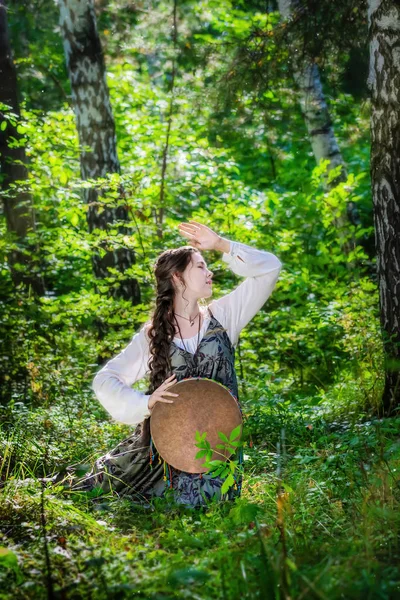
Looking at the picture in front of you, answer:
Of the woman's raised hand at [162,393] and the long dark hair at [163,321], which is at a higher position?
the long dark hair at [163,321]

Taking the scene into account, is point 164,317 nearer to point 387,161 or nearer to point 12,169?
point 387,161

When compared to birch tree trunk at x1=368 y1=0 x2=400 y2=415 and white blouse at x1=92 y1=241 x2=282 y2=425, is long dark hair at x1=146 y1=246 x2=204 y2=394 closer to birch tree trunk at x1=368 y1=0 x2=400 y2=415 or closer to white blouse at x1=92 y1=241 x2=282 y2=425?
white blouse at x1=92 y1=241 x2=282 y2=425

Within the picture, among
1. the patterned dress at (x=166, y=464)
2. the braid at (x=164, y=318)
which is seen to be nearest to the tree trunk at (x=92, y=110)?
the braid at (x=164, y=318)

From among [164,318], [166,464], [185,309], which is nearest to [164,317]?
[164,318]

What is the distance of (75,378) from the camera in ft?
23.2

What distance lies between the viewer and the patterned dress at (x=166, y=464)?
414 cm

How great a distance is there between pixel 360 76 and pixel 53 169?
3335 millimetres

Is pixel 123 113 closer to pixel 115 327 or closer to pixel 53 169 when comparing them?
pixel 53 169

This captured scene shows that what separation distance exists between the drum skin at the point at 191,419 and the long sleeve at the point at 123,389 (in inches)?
4.5

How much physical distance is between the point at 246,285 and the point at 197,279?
0.97ft

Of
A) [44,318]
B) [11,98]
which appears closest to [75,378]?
[44,318]

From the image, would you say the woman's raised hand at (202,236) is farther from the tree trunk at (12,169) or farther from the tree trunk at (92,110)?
the tree trunk at (12,169)

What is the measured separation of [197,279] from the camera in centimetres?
426

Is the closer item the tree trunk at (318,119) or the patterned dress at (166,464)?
the patterned dress at (166,464)
